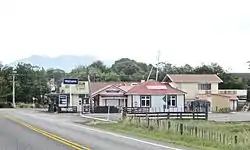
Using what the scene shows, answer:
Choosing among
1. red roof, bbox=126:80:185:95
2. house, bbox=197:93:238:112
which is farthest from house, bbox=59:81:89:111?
house, bbox=197:93:238:112

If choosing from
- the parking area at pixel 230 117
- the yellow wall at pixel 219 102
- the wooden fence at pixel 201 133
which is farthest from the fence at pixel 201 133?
the yellow wall at pixel 219 102

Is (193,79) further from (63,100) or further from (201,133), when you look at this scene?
(201,133)

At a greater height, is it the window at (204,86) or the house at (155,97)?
the window at (204,86)

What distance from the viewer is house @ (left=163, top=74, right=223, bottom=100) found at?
98.4m

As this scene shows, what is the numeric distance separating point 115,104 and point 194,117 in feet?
106

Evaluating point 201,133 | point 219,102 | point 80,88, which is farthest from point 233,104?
point 201,133

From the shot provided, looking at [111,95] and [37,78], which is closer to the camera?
[111,95]

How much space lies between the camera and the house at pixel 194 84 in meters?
98.4

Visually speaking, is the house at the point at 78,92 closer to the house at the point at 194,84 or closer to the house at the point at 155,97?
the house at the point at 155,97

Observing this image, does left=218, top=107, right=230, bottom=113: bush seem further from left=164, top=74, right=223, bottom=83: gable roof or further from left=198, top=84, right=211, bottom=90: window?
left=164, top=74, right=223, bottom=83: gable roof

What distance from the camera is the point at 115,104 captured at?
87.1 metres

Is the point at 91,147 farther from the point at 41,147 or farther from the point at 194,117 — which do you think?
the point at 194,117

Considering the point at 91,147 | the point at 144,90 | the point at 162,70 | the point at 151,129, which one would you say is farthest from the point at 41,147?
the point at 162,70

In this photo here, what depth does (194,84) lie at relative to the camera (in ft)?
324
